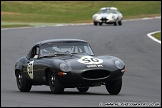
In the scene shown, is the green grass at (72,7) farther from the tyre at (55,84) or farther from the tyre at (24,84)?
the tyre at (55,84)

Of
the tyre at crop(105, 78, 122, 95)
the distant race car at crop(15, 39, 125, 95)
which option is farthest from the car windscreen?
the tyre at crop(105, 78, 122, 95)

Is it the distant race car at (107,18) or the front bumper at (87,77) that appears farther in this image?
the distant race car at (107,18)

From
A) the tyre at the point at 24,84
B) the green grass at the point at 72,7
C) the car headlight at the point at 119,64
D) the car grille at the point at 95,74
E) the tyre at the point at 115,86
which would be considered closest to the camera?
the car grille at the point at 95,74

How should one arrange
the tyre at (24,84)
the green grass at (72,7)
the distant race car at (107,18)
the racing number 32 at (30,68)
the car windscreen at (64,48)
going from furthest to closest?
the green grass at (72,7)
the distant race car at (107,18)
the tyre at (24,84)
the racing number 32 at (30,68)
the car windscreen at (64,48)

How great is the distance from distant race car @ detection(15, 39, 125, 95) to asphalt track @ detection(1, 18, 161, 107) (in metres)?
0.27

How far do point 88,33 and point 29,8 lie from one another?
149ft

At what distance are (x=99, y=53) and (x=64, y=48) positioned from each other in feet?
41.3

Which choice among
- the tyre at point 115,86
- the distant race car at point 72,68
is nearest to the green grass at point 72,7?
the distant race car at point 72,68

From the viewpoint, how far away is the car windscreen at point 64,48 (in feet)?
43.0

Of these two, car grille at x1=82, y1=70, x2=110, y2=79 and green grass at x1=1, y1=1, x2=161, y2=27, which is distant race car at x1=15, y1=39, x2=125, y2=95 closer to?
car grille at x1=82, y1=70, x2=110, y2=79

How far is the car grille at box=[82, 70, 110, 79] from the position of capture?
11.9 m

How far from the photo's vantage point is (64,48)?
1313cm

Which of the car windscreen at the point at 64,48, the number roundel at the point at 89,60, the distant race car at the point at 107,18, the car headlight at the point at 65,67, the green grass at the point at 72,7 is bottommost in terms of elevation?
the car headlight at the point at 65,67

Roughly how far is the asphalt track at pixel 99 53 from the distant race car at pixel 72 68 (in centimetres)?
27
